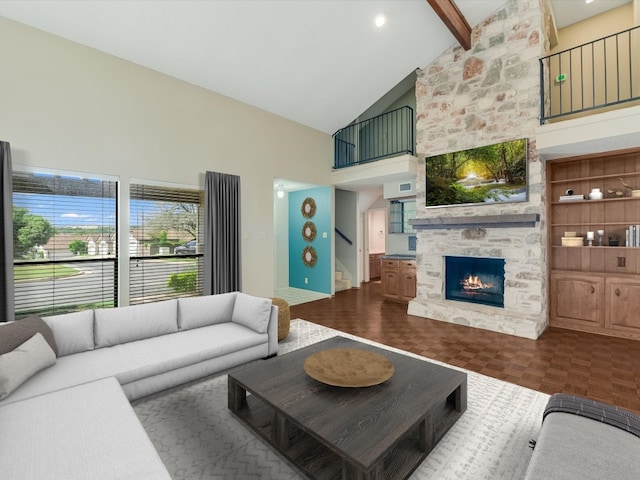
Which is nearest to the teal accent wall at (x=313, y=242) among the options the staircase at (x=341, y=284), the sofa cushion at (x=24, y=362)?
the staircase at (x=341, y=284)

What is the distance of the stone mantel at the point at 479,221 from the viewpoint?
13.8 ft

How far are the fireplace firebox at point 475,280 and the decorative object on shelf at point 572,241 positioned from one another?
0.88 meters

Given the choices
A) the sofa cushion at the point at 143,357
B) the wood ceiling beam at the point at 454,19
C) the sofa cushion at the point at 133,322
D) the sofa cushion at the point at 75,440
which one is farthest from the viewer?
the wood ceiling beam at the point at 454,19

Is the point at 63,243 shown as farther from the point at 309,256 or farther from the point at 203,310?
the point at 309,256

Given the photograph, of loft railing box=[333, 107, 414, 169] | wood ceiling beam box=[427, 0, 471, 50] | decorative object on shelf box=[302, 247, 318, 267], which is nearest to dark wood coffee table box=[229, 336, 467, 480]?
wood ceiling beam box=[427, 0, 471, 50]

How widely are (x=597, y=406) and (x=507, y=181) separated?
344cm

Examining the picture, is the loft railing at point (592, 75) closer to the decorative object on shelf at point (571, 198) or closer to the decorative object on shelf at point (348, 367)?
the decorative object on shelf at point (571, 198)

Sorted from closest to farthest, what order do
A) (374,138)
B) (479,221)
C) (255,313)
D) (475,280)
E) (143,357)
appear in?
1. (143,357)
2. (255,313)
3. (479,221)
4. (475,280)
5. (374,138)

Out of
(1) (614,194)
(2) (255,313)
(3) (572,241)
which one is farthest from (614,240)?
(2) (255,313)

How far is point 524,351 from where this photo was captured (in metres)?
3.69

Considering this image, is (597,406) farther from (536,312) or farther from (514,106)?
(514,106)

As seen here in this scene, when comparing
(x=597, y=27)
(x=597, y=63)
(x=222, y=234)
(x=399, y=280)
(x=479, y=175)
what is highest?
(x=597, y=27)

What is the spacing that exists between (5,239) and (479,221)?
5.76 meters

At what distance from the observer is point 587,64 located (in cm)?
490
